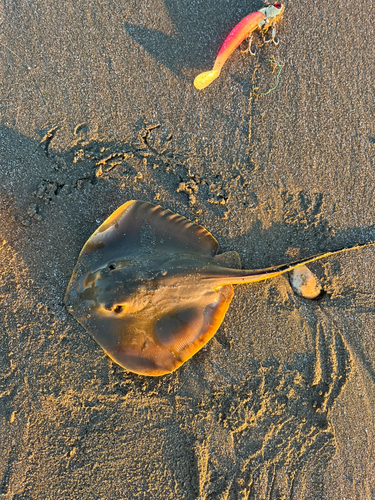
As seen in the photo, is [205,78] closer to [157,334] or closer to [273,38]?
[273,38]

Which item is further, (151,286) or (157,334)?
(157,334)

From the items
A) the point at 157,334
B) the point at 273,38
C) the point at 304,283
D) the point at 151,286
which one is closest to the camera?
the point at 151,286

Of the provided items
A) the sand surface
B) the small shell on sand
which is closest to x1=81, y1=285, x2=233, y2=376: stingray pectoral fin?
the sand surface

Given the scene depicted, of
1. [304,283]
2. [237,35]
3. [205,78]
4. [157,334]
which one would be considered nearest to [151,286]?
[157,334]

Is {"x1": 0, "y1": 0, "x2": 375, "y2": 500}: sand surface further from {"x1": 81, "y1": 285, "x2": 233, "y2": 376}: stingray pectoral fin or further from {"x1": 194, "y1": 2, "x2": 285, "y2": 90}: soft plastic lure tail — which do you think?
{"x1": 81, "y1": 285, "x2": 233, "y2": 376}: stingray pectoral fin

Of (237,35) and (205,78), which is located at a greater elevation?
(237,35)

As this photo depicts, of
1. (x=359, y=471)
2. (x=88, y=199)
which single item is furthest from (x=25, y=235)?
(x=359, y=471)

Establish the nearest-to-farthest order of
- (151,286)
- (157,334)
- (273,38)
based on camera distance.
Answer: (151,286), (157,334), (273,38)

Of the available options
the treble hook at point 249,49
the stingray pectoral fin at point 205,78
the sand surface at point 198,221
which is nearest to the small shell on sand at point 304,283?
Answer: the sand surface at point 198,221
